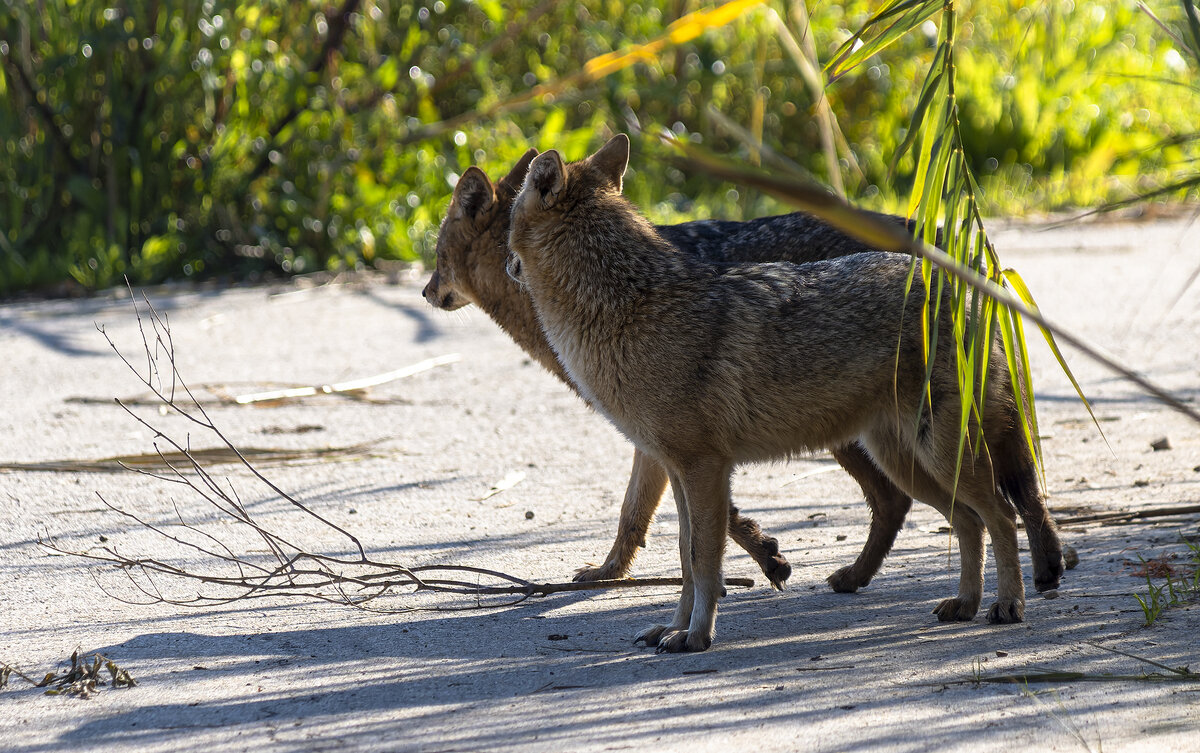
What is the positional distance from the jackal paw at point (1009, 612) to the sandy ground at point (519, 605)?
5cm

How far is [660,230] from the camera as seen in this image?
16.9 feet

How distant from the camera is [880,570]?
4.70 metres

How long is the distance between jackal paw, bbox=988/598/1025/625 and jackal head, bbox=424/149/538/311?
2270 mm

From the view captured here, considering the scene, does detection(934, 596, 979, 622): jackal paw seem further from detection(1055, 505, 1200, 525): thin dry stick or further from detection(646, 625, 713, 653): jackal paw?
detection(1055, 505, 1200, 525): thin dry stick

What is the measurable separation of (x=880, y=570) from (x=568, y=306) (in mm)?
1591

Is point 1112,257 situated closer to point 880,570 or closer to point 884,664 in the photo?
point 880,570

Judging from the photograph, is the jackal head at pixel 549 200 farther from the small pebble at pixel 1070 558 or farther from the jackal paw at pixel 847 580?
the small pebble at pixel 1070 558

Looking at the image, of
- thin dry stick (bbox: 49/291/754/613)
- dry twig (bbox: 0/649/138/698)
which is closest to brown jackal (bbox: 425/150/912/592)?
thin dry stick (bbox: 49/291/754/613)

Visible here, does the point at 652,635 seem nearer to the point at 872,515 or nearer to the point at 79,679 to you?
the point at 872,515

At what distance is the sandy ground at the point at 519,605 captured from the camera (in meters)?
3.09

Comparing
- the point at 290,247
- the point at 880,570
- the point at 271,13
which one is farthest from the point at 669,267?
the point at 271,13

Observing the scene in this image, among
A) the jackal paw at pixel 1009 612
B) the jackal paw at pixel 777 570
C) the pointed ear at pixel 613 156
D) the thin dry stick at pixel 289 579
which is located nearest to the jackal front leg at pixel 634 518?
the thin dry stick at pixel 289 579

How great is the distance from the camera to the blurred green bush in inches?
381

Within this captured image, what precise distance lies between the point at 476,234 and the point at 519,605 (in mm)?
1565
